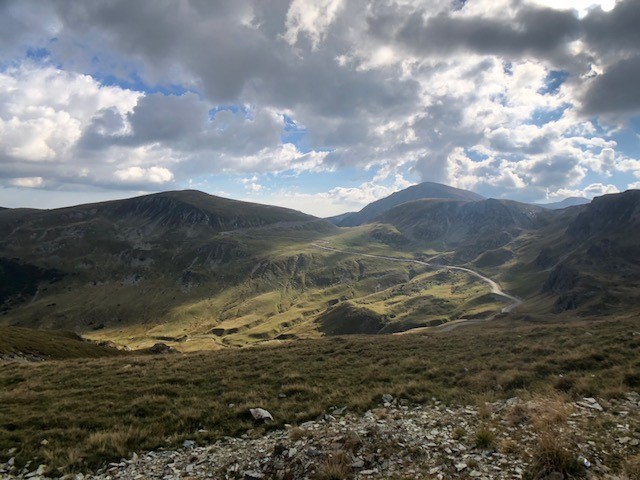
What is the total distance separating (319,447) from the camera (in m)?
12.7

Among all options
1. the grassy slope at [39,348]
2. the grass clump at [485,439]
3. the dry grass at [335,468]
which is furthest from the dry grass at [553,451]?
the grassy slope at [39,348]

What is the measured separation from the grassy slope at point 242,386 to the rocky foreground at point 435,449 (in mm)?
1637

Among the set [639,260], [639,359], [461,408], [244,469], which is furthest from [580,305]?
[244,469]

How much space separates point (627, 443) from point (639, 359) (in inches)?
498

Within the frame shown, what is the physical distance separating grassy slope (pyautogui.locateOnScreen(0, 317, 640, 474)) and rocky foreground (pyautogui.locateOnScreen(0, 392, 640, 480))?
5.37 feet

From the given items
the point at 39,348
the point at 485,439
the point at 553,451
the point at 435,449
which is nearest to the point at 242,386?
the point at 435,449

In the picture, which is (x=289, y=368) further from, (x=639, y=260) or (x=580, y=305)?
(x=639, y=260)

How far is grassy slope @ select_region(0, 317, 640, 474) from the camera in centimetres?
1554

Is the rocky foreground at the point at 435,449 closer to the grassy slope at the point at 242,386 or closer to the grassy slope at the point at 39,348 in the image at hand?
the grassy slope at the point at 242,386

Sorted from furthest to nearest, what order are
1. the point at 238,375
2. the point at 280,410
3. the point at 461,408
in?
the point at 238,375
the point at 280,410
the point at 461,408

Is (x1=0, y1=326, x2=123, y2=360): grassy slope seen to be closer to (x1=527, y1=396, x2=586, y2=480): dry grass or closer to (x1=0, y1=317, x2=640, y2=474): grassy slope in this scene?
(x1=0, y1=317, x2=640, y2=474): grassy slope

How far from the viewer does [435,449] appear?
12.1 meters

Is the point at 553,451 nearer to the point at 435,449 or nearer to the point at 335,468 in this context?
the point at 435,449

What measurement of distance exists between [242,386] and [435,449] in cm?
1384
